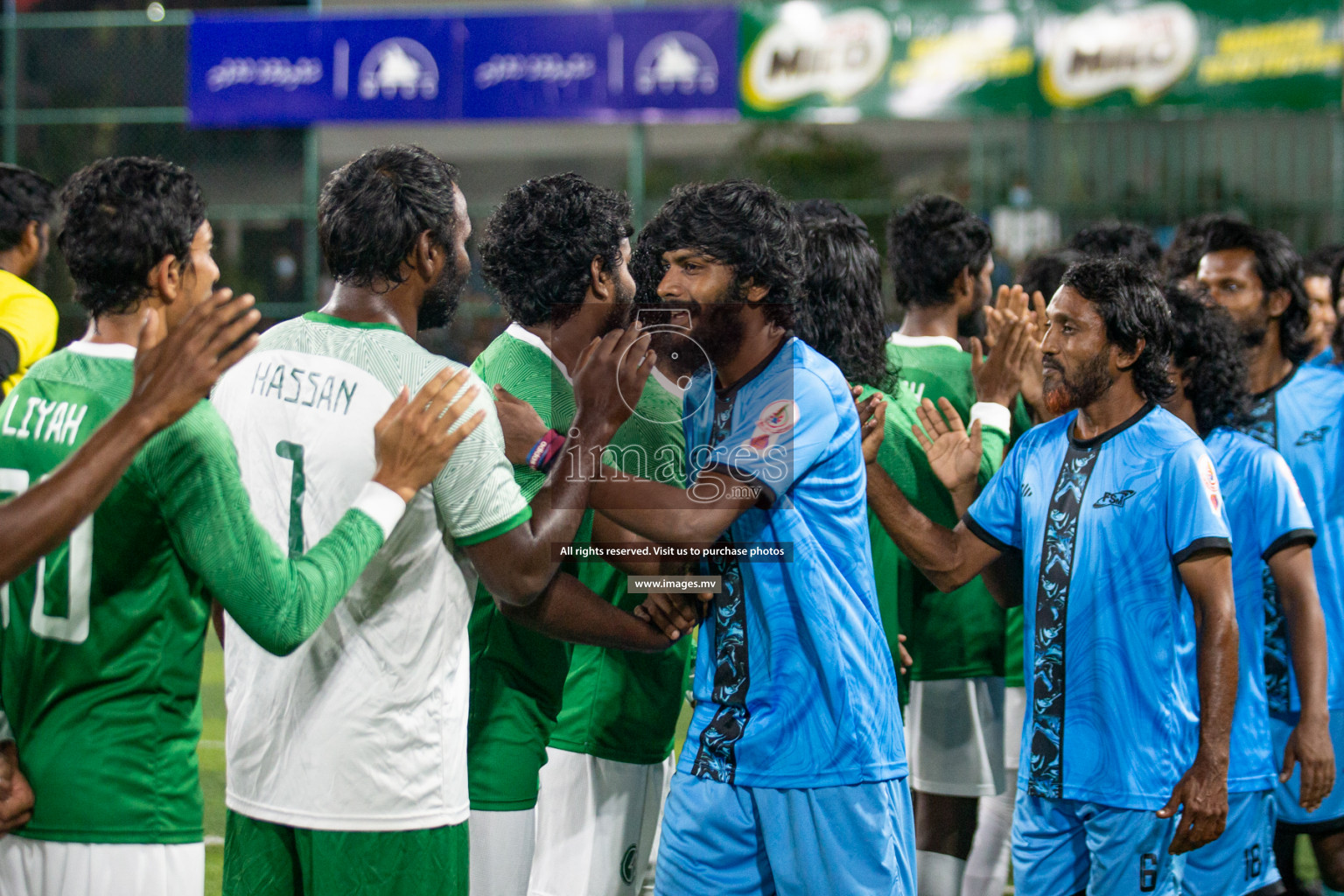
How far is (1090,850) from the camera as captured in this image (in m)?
3.27

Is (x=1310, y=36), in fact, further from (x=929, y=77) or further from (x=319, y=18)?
(x=319, y=18)

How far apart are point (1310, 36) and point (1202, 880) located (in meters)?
13.8

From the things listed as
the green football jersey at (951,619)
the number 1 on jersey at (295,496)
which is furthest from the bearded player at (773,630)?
the green football jersey at (951,619)

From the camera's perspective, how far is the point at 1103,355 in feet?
11.4

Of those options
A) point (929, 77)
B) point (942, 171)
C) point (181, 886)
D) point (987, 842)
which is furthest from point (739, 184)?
point (942, 171)

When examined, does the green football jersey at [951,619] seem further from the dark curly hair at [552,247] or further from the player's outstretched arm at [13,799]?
the player's outstretched arm at [13,799]

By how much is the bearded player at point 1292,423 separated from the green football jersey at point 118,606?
329 cm

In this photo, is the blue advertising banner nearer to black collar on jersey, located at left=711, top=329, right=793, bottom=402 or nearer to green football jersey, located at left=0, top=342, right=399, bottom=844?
black collar on jersey, located at left=711, top=329, right=793, bottom=402

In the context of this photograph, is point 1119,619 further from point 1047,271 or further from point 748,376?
point 1047,271

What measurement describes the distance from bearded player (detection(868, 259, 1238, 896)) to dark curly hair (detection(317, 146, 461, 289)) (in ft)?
5.74

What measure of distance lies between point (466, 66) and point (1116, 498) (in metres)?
14.3

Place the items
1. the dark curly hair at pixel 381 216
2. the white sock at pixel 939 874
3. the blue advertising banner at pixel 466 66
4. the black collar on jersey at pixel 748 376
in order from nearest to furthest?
the dark curly hair at pixel 381 216
the black collar on jersey at pixel 748 376
the white sock at pixel 939 874
the blue advertising banner at pixel 466 66

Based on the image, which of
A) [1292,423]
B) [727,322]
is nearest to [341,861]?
[727,322]

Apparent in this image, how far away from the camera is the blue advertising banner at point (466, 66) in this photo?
1588cm
